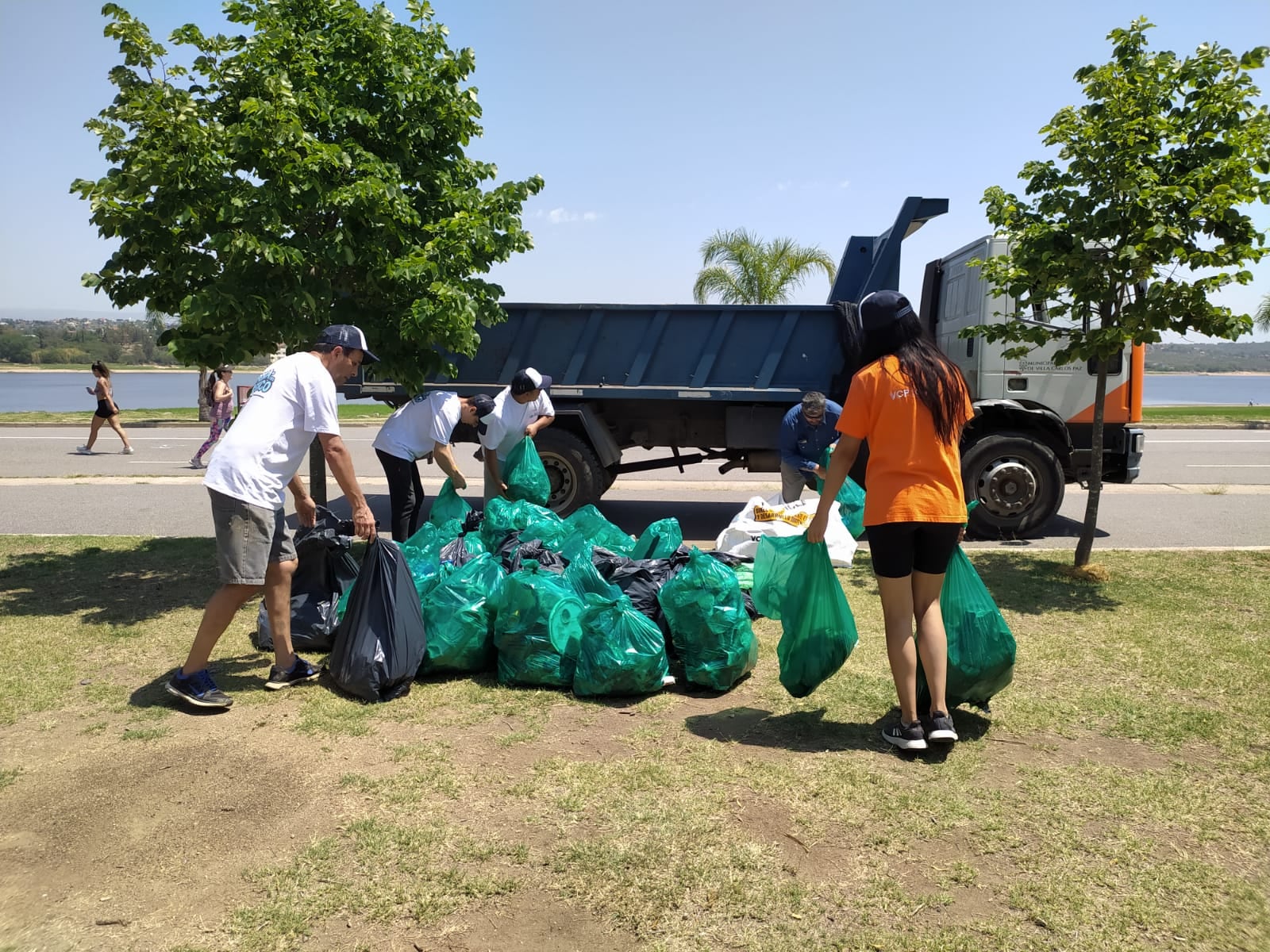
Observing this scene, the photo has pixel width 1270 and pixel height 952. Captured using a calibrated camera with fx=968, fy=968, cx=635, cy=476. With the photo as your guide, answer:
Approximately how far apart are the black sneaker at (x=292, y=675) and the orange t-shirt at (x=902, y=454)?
270 centimetres

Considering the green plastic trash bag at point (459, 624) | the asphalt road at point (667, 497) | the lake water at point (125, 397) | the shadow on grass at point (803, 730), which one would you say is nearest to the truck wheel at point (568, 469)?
the asphalt road at point (667, 497)

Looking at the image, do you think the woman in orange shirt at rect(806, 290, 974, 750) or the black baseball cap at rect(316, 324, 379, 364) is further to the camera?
the black baseball cap at rect(316, 324, 379, 364)

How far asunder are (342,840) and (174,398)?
37.0 m

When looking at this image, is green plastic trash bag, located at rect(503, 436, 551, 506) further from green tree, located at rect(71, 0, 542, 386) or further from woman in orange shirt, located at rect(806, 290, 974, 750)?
woman in orange shirt, located at rect(806, 290, 974, 750)

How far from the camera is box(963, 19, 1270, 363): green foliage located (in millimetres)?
6090

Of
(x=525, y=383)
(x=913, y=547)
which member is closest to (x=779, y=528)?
(x=525, y=383)

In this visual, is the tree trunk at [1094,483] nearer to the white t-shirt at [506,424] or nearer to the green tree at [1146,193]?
the green tree at [1146,193]

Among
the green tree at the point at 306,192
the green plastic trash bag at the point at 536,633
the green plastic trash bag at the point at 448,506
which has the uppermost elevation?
the green tree at the point at 306,192

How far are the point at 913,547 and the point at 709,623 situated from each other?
114 cm

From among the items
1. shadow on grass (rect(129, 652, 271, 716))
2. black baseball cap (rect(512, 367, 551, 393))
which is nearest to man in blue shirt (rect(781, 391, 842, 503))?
black baseball cap (rect(512, 367, 551, 393))

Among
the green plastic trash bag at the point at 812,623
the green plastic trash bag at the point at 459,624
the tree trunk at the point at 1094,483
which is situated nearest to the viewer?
the green plastic trash bag at the point at 812,623

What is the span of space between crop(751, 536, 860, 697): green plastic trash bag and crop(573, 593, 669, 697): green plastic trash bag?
0.61 meters

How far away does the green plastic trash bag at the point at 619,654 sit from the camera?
4.32 metres

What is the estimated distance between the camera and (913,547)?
12.1 feet
